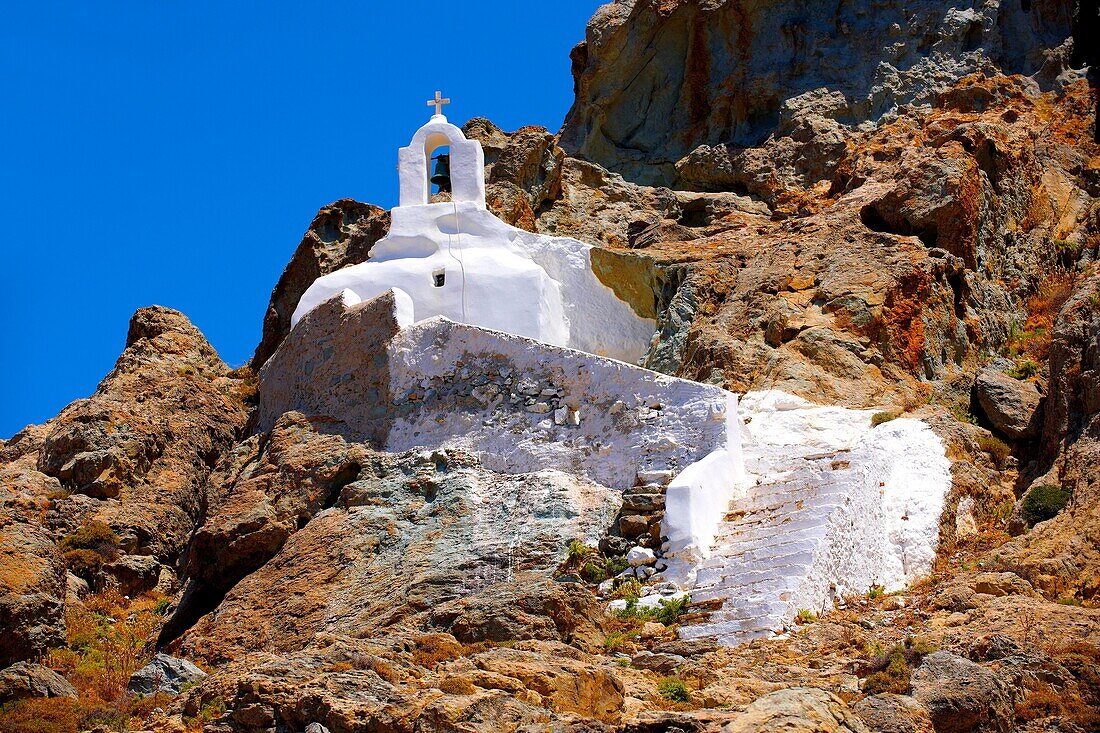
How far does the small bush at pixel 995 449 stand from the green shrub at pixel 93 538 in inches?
561

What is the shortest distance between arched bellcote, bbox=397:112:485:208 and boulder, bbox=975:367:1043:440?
1059 cm

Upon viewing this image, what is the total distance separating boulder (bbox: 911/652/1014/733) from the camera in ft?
48.4

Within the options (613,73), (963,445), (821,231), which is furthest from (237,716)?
(613,73)

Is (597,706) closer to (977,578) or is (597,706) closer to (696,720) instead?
(696,720)

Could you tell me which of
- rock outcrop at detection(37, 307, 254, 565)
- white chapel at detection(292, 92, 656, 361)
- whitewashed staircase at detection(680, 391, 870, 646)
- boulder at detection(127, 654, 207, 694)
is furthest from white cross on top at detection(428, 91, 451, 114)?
boulder at detection(127, 654, 207, 694)

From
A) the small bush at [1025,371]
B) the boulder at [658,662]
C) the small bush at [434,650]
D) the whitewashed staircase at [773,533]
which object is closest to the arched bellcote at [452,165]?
the whitewashed staircase at [773,533]

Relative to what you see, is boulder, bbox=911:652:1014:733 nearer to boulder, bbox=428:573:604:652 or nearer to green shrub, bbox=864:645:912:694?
green shrub, bbox=864:645:912:694

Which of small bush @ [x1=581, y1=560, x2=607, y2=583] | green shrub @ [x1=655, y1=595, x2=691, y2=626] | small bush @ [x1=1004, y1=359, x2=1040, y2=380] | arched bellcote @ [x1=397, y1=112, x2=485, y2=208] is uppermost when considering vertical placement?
arched bellcote @ [x1=397, y1=112, x2=485, y2=208]

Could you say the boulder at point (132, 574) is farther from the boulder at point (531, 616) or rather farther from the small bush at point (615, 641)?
the small bush at point (615, 641)

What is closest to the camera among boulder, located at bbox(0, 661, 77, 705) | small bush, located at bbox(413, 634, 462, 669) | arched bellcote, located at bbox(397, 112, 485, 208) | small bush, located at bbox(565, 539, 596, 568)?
small bush, located at bbox(413, 634, 462, 669)

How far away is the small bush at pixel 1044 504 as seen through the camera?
72.7ft

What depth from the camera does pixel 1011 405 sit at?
2592cm

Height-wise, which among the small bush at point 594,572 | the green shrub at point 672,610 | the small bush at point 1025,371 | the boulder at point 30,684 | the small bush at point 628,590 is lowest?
the boulder at point 30,684

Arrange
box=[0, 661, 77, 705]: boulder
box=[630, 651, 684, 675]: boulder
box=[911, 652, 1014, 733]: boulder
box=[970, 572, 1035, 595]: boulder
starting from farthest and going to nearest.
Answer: box=[970, 572, 1035, 595]: boulder
box=[0, 661, 77, 705]: boulder
box=[630, 651, 684, 675]: boulder
box=[911, 652, 1014, 733]: boulder
